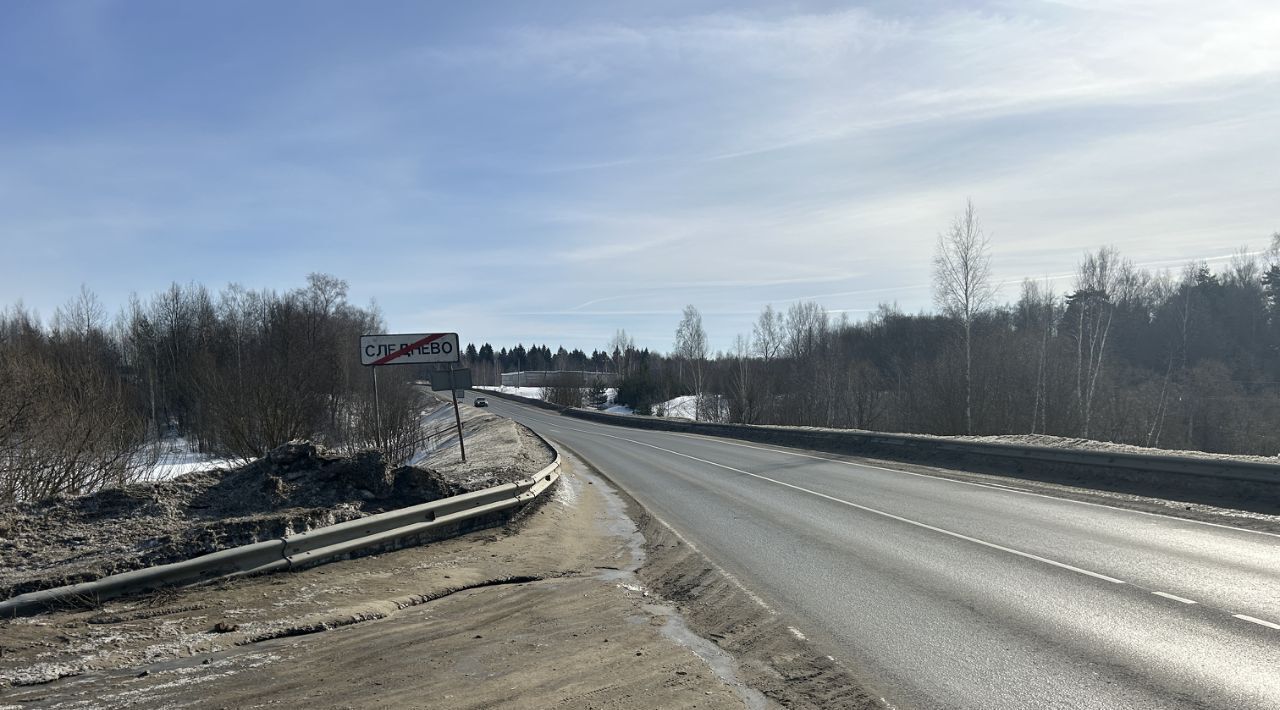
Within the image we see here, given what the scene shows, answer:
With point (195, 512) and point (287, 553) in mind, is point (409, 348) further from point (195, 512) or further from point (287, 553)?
point (287, 553)

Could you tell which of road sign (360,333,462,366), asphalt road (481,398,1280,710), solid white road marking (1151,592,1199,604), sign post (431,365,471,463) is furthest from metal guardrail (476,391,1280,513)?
road sign (360,333,462,366)

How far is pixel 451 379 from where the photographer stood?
17.6 meters

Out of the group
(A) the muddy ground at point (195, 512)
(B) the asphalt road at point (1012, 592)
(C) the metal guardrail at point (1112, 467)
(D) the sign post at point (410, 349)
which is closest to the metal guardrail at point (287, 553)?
(A) the muddy ground at point (195, 512)

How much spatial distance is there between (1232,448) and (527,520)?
1888 inches

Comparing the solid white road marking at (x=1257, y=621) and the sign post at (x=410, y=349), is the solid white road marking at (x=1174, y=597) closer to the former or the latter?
the solid white road marking at (x=1257, y=621)

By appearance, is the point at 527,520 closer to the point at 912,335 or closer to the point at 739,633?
the point at 739,633

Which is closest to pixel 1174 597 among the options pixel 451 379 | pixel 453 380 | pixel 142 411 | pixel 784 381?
pixel 453 380

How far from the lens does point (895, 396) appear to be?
57.8 meters

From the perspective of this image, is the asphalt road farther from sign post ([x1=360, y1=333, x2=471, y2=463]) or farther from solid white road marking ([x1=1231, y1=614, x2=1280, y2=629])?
sign post ([x1=360, y1=333, x2=471, y2=463])

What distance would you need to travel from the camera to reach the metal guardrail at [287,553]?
232 inches

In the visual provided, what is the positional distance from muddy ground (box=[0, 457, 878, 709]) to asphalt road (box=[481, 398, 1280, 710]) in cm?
70

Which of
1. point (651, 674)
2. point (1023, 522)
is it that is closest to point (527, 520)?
point (651, 674)

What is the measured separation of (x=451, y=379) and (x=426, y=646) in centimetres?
1238

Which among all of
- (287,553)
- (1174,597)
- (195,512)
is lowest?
(1174,597)
